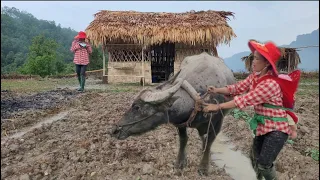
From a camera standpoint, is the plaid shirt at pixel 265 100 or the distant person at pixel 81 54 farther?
the distant person at pixel 81 54

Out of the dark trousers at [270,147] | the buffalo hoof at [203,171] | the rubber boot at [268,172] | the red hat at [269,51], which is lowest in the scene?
the buffalo hoof at [203,171]

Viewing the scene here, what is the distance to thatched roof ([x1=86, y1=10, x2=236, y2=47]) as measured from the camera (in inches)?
511

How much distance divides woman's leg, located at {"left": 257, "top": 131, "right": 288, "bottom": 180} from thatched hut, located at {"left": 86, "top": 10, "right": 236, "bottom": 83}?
1027 cm

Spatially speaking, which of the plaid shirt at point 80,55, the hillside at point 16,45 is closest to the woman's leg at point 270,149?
the plaid shirt at point 80,55

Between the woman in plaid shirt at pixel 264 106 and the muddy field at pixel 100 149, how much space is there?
106cm

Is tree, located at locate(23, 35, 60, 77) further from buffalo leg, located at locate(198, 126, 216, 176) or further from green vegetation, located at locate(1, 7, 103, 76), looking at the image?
buffalo leg, located at locate(198, 126, 216, 176)

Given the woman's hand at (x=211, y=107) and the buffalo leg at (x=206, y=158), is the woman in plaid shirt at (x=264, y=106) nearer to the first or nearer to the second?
the woman's hand at (x=211, y=107)

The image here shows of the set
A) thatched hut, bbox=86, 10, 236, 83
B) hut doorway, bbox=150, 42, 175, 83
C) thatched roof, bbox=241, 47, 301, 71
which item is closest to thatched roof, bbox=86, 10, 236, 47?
thatched hut, bbox=86, 10, 236, 83

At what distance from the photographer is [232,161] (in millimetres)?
4629

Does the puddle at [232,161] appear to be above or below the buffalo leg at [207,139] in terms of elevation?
below

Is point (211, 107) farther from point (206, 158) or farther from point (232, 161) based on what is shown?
point (232, 161)

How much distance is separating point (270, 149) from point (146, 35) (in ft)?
34.9

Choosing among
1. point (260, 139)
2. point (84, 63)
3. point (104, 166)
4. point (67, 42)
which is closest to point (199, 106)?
point (260, 139)

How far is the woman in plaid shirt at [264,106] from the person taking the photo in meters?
2.75
